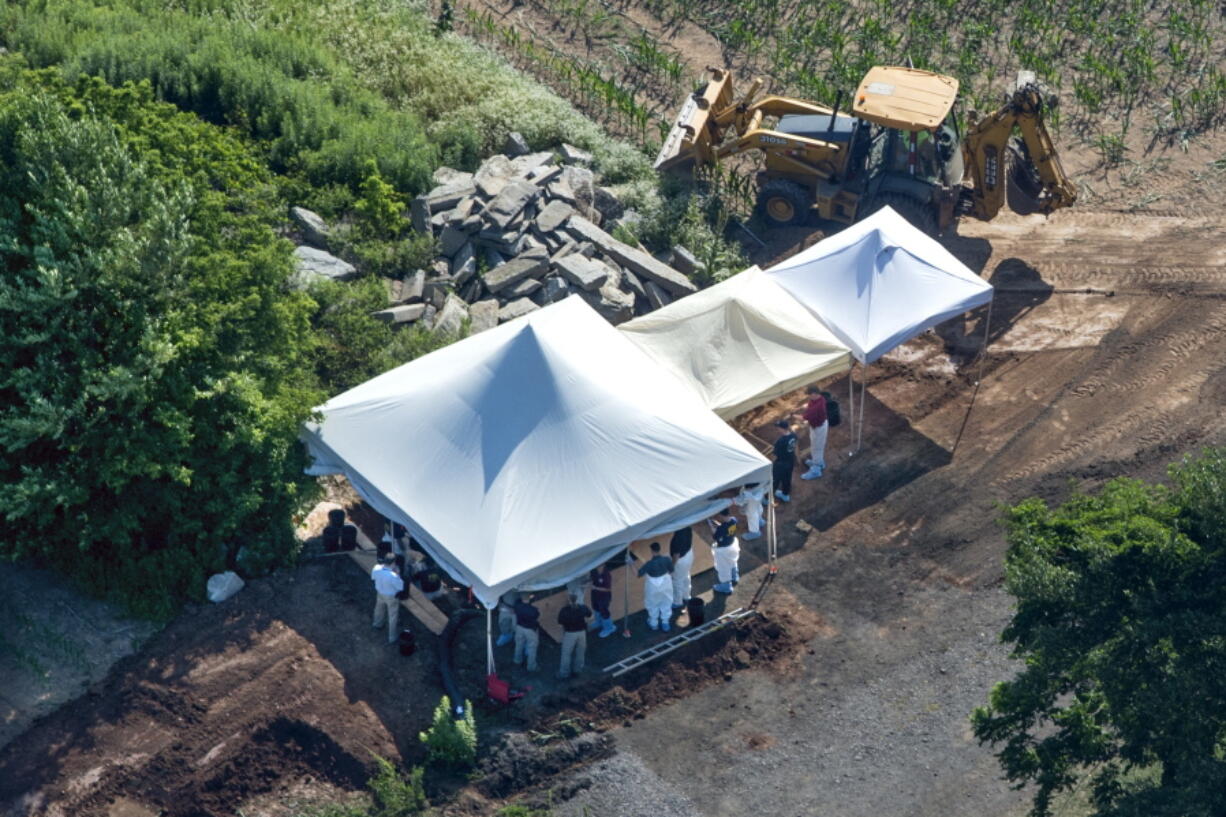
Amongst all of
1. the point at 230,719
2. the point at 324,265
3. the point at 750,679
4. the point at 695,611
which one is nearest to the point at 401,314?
the point at 324,265

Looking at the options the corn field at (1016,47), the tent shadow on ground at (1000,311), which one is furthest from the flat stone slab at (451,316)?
the corn field at (1016,47)

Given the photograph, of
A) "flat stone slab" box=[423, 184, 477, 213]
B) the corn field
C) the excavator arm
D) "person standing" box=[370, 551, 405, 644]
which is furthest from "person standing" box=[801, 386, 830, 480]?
the corn field

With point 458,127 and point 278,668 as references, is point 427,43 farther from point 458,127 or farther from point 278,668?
point 278,668

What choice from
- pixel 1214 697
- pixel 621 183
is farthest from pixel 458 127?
pixel 1214 697

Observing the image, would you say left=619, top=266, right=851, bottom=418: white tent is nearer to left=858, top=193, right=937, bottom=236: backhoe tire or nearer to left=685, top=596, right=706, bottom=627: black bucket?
left=685, top=596, right=706, bottom=627: black bucket

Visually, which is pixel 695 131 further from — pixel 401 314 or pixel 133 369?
pixel 133 369
